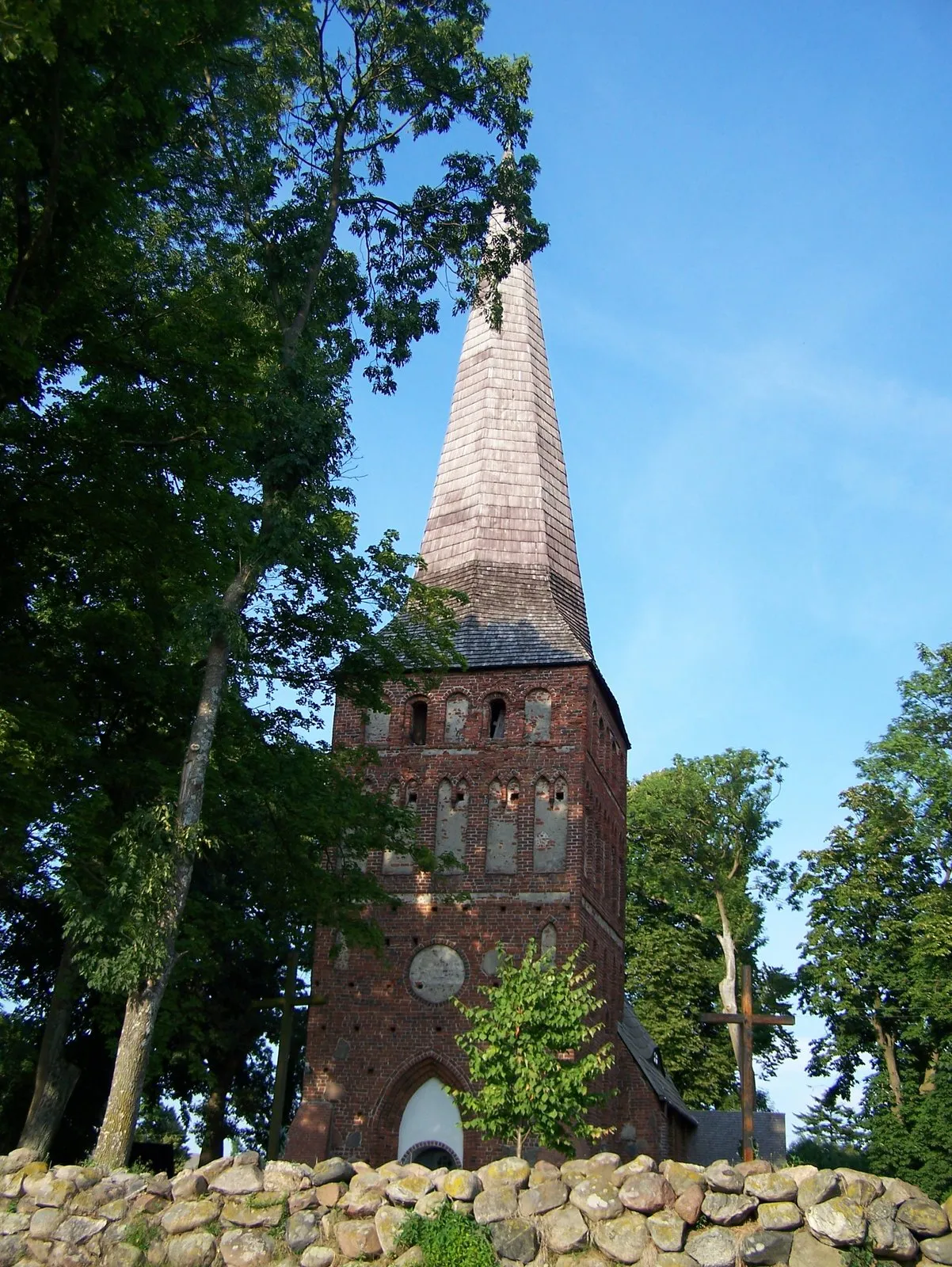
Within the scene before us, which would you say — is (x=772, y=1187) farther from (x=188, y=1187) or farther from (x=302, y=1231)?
(x=188, y=1187)

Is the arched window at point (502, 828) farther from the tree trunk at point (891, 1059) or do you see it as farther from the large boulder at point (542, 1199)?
the tree trunk at point (891, 1059)

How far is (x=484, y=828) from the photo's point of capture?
67.9 feet

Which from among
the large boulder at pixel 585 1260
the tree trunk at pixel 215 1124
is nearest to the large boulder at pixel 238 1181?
the large boulder at pixel 585 1260

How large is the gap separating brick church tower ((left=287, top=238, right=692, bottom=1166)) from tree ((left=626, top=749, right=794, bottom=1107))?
11004 mm

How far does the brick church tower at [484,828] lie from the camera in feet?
63.6

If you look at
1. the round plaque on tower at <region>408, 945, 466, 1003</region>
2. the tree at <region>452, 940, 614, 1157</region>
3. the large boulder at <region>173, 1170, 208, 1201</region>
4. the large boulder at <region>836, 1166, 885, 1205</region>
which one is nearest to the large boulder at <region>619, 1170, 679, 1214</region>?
the large boulder at <region>836, 1166, 885, 1205</region>

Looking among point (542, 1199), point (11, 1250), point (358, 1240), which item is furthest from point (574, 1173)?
point (11, 1250)

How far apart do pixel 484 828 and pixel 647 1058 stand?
30.7ft

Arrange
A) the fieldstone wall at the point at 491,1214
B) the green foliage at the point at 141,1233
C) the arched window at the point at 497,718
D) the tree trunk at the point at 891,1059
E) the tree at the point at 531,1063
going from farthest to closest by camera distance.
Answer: the tree trunk at the point at 891,1059 < the arched window at the point at 497,718 < the tree at the point at 531,1063 < the green foliage at the point at 141,1233 < the fieldstone wall at the point at 491,1214

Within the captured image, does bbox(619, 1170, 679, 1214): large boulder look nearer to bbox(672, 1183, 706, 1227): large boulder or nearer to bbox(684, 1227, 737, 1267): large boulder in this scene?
bbox(672, 1183, 706, 1227): large boulder

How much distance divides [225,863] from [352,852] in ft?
21.8

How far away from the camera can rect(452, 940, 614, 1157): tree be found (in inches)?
543

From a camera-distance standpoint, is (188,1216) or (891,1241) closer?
(891,1241)

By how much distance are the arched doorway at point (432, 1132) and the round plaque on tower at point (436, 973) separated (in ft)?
4.23
